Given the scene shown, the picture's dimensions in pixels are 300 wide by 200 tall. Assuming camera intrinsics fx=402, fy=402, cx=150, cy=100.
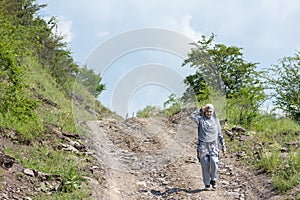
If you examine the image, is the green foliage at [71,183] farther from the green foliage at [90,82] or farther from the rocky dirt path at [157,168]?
the green foliage at [90,82]

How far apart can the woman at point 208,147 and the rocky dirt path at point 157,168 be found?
34 cm

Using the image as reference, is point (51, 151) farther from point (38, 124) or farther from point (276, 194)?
point (276, 194)

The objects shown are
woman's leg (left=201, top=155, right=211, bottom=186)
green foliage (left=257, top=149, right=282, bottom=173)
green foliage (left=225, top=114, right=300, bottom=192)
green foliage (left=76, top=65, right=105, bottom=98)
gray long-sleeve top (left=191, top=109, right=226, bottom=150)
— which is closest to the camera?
green foliage (left=225, top=114, right=300, bottom=192)

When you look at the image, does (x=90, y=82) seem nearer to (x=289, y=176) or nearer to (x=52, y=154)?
(x=52, y=154)

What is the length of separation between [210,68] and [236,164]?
12.2 metres

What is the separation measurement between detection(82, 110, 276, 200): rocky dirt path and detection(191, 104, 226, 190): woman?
340 mm

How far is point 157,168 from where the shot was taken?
10.7 meters

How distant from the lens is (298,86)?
17.2m

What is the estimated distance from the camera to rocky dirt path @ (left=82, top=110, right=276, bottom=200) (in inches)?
337

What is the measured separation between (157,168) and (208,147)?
2330 millimetres

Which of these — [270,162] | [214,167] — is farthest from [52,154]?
[270,162]

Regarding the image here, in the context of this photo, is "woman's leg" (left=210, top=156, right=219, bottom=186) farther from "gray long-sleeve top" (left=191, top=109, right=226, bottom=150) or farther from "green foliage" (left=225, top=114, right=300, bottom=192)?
"green foliage" (left=225, top=114, right=300, bottom=192)

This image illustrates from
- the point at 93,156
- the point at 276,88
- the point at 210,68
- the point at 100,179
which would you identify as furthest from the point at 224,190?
the point at 210,68

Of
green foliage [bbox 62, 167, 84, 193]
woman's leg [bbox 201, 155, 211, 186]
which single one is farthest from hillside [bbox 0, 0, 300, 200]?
woman's leg [bbox 201, 155, 211, 186]
